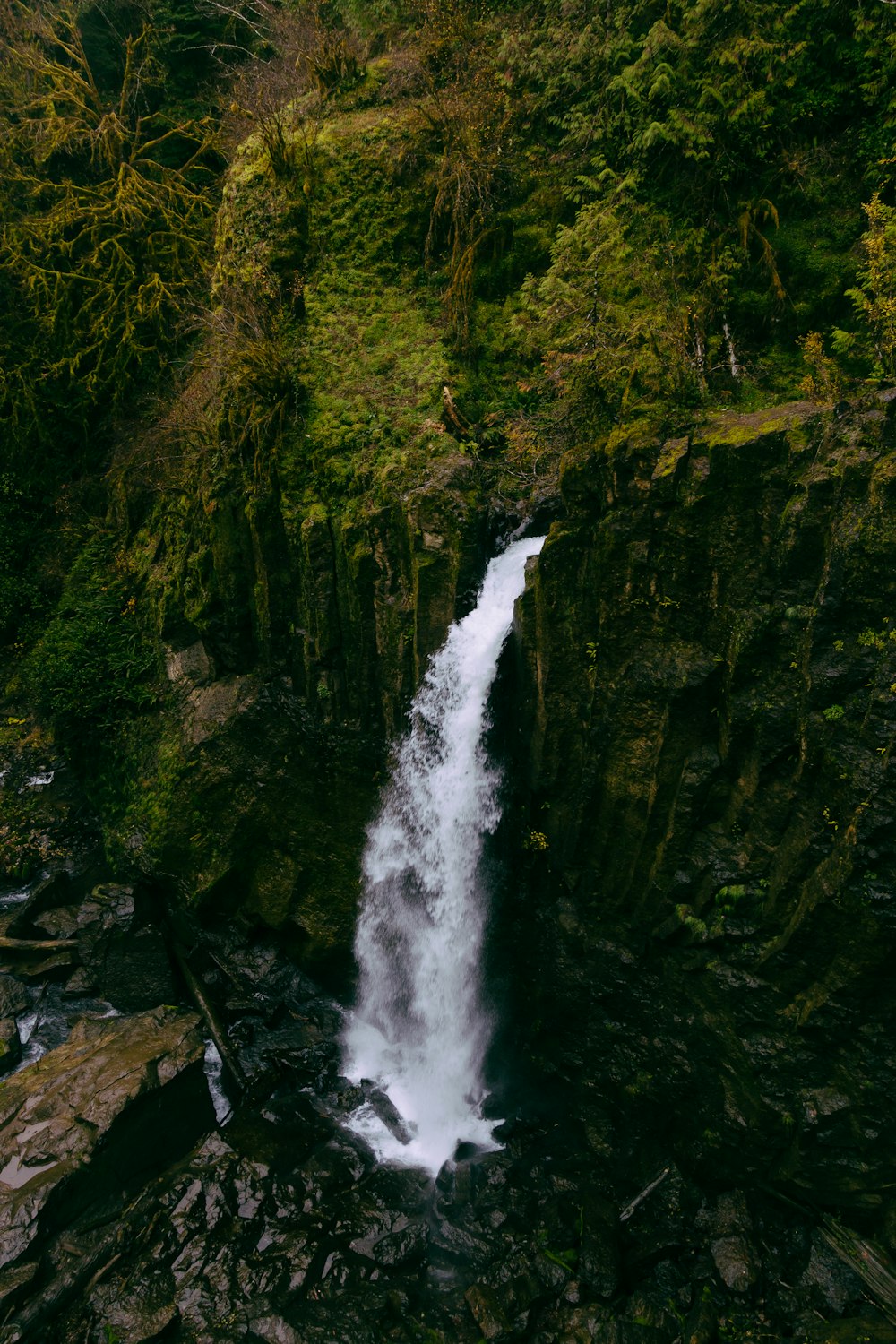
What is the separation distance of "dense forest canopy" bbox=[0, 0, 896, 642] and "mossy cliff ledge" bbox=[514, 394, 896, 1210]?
1265 mm

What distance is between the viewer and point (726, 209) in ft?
28.7

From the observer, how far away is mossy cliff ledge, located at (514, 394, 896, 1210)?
21.1ft

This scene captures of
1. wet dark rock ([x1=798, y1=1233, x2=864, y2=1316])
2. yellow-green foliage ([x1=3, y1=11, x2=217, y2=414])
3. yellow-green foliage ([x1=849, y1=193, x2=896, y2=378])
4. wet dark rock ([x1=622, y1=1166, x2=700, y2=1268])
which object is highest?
yellow-green foliage ([x1=3, y1=11, x2=217, y2=414])

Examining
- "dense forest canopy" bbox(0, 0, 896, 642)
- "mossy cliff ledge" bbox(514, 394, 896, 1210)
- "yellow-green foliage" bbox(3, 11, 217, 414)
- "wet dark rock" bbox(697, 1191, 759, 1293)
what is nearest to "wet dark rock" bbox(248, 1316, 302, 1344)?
"mossy cliff ledge" bbox(514, 394, 896, 1210)

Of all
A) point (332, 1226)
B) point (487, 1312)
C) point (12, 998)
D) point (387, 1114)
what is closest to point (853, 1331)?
point (487, 1312)

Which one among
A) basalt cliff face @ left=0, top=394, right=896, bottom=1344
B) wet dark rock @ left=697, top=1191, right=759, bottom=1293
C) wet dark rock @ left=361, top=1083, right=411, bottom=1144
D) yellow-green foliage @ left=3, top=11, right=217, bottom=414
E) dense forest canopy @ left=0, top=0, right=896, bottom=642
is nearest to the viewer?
basalt cliff face @ left=0, top=394, right=896, bottom=1344

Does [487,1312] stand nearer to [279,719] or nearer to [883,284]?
[279,719]

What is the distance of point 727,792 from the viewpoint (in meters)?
7.71

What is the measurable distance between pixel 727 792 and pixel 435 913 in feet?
14.6

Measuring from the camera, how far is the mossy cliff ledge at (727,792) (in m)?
6.42

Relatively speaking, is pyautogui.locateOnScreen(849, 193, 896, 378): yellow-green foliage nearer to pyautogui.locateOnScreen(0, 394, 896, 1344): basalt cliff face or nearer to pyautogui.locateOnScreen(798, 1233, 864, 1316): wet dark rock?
pyautogui.locateOnScreen(0, 394, 896, 1344): basalt cliff face

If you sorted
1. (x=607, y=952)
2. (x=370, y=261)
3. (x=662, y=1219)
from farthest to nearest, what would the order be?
1. (x=370, y=261)
2. (x=607, y=952)
3. (x=662, y=1219)

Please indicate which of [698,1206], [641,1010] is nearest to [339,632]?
[641,1010]

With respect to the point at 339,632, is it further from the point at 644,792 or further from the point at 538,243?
the point at 538,243
